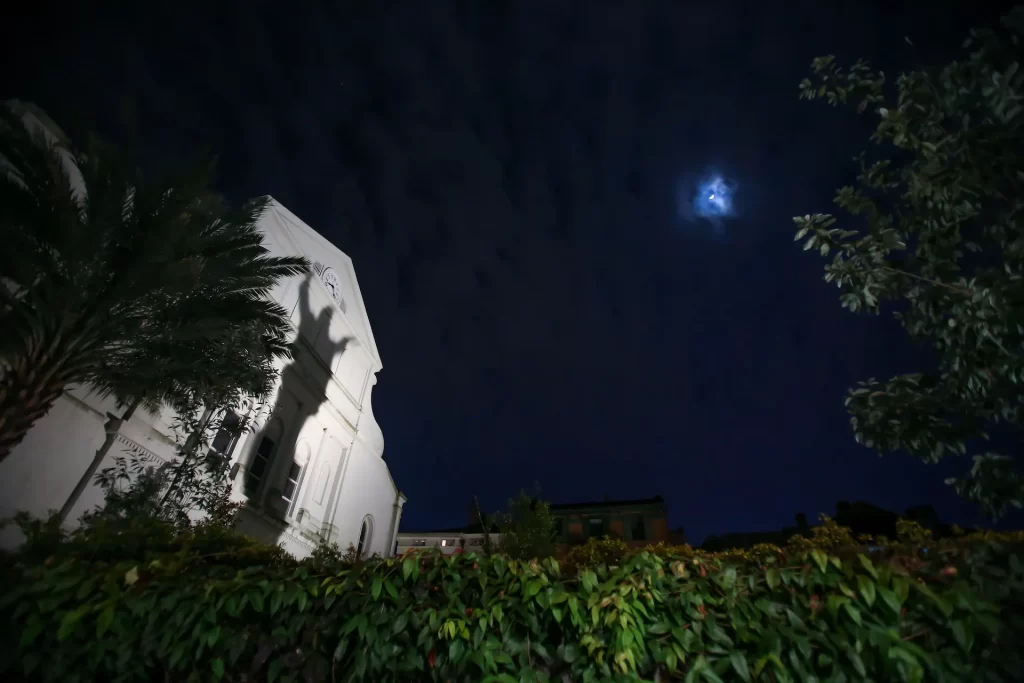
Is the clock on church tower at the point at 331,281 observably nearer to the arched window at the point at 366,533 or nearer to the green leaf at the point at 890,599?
the arched window at the point at 366,533

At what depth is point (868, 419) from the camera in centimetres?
629

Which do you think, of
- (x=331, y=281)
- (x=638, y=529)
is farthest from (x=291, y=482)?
(x=638, y=529)

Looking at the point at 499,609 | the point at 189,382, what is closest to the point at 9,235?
the point at 189,382

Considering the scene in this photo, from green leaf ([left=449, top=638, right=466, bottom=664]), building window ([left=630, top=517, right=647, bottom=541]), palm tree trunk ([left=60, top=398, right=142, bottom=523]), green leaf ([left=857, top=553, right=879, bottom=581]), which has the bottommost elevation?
green leaf ([left=449, top=638, right=466, bottom=664])

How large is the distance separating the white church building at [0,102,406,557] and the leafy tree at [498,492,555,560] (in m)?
6.46

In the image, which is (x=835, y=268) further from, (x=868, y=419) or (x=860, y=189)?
(x=868, y=419)

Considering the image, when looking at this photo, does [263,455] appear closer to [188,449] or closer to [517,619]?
[188,449]

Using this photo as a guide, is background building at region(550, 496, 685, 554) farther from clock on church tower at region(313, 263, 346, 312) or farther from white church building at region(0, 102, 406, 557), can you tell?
clock on church tower at region(313, 263, 346, 312)

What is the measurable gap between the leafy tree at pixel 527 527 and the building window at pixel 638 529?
2414cm

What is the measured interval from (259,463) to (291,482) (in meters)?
1.71

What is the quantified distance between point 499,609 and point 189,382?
9757 millimetres

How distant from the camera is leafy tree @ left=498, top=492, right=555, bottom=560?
2047 centimetres

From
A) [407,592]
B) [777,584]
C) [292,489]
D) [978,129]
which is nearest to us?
[777,584]

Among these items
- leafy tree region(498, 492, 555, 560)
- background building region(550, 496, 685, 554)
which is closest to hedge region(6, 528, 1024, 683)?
leafy tree region(498, 492, 555, 560)
